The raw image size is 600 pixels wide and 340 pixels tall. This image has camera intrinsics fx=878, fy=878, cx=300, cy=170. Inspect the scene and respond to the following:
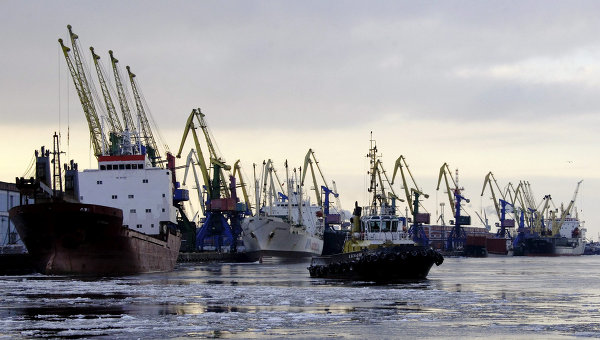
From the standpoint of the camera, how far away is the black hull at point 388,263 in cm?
5566

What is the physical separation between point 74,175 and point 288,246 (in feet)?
192

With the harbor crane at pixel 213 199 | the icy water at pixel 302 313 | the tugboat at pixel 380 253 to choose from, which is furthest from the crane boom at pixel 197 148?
the icy water at pixel 302 313

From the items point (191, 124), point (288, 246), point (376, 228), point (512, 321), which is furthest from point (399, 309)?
point (191, 124)

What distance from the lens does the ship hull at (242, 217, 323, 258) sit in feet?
452

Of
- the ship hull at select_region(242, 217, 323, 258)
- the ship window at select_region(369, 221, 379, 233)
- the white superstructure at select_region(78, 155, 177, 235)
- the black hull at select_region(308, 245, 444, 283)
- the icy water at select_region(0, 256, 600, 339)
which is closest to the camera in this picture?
the icy water at select_region(0, 256, 600, 339)

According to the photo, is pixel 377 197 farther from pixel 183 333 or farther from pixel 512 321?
pixel 183 333

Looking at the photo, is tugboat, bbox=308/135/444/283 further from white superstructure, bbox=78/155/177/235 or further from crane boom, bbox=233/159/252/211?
crane boom, bbox=233/159/252/211

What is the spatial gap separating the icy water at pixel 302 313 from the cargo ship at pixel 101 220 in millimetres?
18338

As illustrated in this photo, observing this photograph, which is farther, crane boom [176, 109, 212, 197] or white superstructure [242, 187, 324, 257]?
crane boom [176, 109, 212, 197]

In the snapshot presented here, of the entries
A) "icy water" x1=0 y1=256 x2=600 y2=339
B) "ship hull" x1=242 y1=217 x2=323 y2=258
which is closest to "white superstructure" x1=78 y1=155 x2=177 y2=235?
"icy water" x1=0 y1=256 x2=600 y2=339

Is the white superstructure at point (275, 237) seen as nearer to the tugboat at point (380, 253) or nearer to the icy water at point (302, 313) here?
the tugboat at point (380, 253)

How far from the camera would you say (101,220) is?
221ft

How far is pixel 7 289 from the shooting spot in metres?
50.1

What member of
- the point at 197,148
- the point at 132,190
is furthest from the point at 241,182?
the point at 132,190
